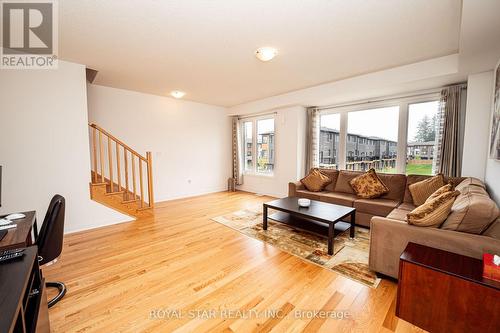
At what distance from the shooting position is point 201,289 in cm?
193

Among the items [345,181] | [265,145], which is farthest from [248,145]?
[345,181]

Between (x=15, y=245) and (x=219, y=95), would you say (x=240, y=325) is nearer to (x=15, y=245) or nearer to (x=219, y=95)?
(x=15, y=245)

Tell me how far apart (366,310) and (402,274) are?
1.35 feet

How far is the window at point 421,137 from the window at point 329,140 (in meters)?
1.35

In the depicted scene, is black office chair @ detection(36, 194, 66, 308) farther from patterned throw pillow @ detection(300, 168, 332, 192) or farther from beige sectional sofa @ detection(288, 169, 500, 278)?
patterned throw pillow @ detection(300, 168, 332, 192)

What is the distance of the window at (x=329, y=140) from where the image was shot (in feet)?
16.0

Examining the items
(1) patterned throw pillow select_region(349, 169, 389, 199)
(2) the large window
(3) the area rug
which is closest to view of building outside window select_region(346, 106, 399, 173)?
(1) patterned throw pillow select_region(349, 169, 389, 199)

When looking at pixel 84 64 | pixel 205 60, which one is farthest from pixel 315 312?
pixel 84 64

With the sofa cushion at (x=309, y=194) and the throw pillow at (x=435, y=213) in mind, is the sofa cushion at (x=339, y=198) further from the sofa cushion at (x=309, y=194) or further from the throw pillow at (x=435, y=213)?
the throw pillow at (x=435, y=213)

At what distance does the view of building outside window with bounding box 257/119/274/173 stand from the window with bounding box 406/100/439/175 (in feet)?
10.1

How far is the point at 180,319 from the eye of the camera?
5.22ft

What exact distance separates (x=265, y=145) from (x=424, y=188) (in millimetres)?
3754

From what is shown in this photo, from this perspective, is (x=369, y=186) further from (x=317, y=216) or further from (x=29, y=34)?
(x=29, y=34)

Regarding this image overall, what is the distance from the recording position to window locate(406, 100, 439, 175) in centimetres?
365
